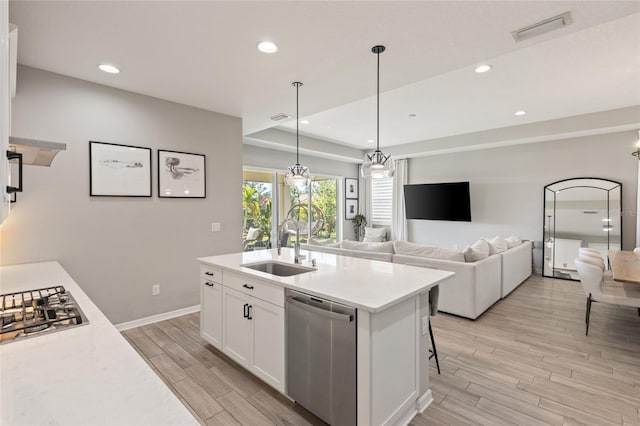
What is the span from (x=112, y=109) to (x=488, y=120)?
547 cm

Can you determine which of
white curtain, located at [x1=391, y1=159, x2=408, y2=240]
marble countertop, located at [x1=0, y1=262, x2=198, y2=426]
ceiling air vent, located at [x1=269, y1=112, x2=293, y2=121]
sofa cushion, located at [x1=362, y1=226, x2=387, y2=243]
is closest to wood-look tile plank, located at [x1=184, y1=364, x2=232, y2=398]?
marble countertop, located at [x1=0, y1=262, x2=198, y2=426]

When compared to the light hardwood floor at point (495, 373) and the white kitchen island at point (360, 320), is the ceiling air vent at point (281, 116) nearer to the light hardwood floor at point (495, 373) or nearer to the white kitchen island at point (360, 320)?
the white kitchen island at point (360, 320)

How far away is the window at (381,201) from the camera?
8078 mm

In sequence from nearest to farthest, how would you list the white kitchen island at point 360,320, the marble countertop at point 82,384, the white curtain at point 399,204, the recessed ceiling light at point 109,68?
the marble countertop at point 82,384 < the white kitchen island at point 360,320 < the recessed ceiling light at point 109,68 < the white curtain at point 399,204

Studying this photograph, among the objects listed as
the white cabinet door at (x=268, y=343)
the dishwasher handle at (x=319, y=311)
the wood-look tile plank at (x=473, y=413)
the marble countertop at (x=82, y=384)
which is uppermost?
the marble countertop at (x=82, y=384)

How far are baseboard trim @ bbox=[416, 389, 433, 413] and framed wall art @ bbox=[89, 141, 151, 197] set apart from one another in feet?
11.0

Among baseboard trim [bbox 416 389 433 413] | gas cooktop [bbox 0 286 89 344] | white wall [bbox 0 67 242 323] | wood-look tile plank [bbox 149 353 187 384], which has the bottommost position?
wood-look tile plank [bbox 149 353 187 384]

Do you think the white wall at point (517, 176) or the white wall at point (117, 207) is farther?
the white wall at point (517, 176)

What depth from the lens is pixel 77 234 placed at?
3.05 m

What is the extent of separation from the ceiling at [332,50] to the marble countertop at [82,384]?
1.97m

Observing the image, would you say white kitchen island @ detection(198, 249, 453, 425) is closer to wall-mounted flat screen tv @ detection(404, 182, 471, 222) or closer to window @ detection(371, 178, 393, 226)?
wall-mounted flat screen tv @ detection(404, 182, 471, 222)

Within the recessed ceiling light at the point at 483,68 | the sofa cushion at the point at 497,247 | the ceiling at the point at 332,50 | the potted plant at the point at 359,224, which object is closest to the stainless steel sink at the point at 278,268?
the ceiling at the point at 332,50

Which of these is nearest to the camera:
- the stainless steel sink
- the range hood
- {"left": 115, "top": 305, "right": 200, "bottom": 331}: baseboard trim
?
the range hood

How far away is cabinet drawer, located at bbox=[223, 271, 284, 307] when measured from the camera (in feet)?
6.91
